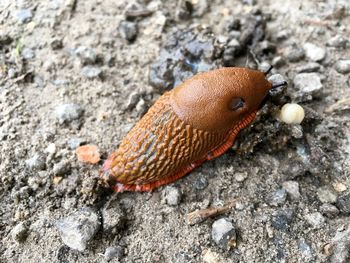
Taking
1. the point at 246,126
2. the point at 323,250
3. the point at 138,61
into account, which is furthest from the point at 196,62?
the point at 323,250

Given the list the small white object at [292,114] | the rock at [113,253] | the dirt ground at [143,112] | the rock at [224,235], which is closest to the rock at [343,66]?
the dirt ground at [143,112]

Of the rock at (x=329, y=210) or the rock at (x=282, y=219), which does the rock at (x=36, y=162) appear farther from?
the rock at (x=329, y=210)

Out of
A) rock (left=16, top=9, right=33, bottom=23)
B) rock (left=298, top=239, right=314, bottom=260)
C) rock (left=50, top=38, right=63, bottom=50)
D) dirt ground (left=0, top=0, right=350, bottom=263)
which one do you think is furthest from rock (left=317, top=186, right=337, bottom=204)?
rock (left=16, top=9, right=33, bottom=23)

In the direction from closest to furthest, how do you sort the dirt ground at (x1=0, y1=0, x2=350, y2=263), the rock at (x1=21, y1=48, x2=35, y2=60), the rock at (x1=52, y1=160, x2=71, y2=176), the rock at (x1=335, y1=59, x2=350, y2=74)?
the dirt ground at (x1=0, y1=0, x2=350, y2=263)
the rock at (x1=52, y1=160, x2=71, y2=176)
the rock at (x1=335, y1=59, x2=350, y2=74)
the rock at (x1=21, y1=48, x2=35, y2=60)

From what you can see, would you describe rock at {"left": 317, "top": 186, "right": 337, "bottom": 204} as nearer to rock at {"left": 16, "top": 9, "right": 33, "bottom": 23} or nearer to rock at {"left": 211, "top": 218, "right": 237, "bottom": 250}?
rock at {"left": 211, "top": 218, "right": 237, "bottom": 250}

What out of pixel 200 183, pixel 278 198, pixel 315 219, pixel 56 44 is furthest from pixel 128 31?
pixel 315 219

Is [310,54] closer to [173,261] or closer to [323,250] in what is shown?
[323,250]
